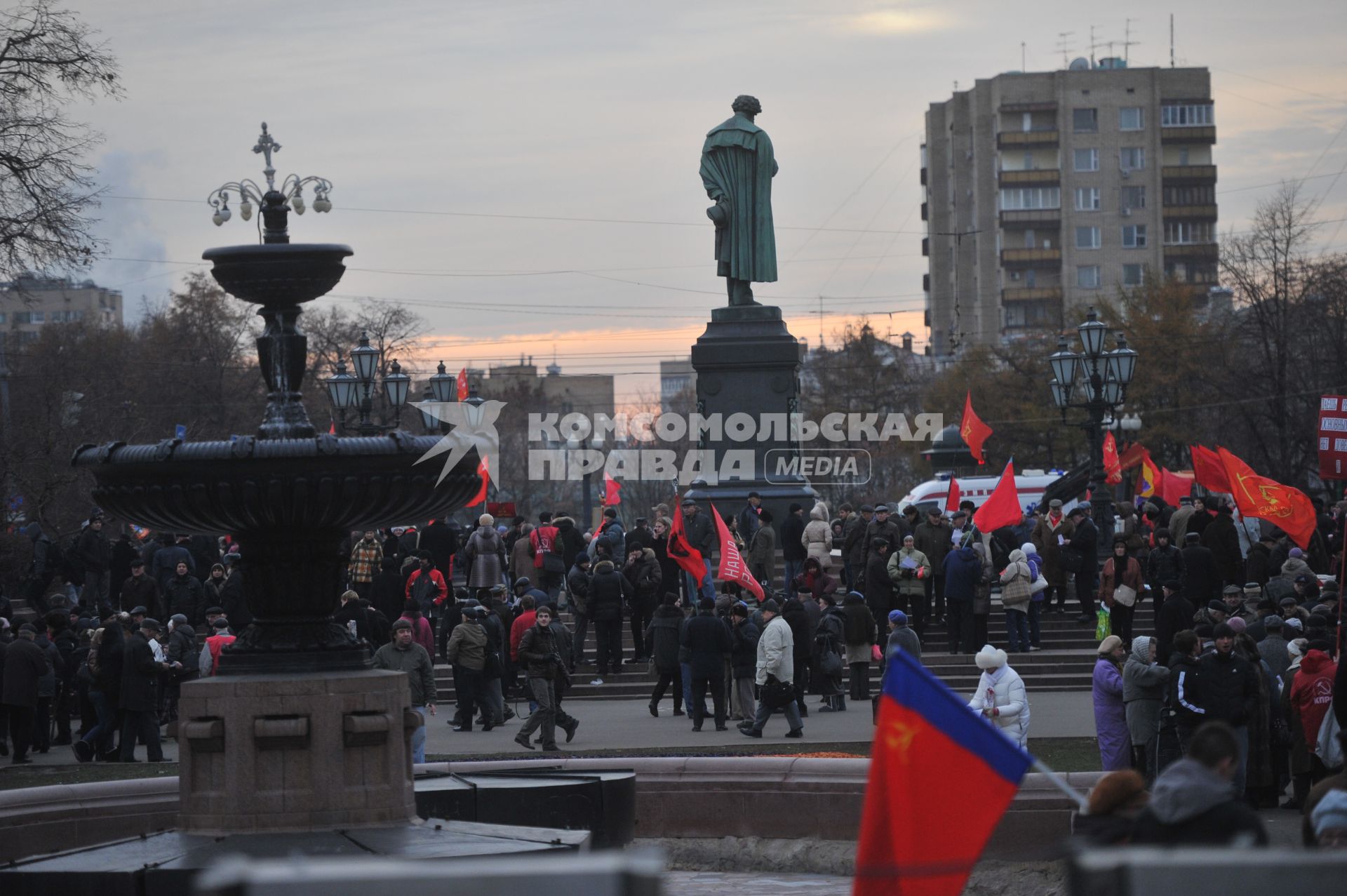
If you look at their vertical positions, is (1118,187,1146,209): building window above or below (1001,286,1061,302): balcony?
above

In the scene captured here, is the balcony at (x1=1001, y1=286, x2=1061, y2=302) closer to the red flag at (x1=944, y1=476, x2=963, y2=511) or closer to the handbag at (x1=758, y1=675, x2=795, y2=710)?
the red flag at (x1=944, y1=476, x2=963, y2=511)

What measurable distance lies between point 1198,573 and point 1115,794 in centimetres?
1727

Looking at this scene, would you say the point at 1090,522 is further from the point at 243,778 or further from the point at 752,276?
the point at 243,778

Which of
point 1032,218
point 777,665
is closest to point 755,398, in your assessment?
point 777,665

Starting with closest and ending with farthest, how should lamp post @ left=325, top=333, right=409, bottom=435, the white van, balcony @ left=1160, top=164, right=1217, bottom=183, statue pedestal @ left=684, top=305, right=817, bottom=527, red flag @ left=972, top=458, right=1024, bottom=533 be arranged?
red flag @ left=972, top=458, right=1024, bottom=533 < lamp post @ left=325, top=333, right=409, bottom=435 < statue pedestal @ left=684, top=305, right=817, bottom=527 < the white van < balcony @ left=1160, top=164, right=1217, bottom=183

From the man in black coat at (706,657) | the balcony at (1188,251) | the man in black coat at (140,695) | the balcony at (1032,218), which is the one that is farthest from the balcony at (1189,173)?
the man in black coat at (140,695)

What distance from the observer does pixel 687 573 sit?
2716cm

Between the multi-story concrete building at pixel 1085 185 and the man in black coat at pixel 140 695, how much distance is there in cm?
8976

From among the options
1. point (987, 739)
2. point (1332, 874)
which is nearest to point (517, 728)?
point (987, 739)

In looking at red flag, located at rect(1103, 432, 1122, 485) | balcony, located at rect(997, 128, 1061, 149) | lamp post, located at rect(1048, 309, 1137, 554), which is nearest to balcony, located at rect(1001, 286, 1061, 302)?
balcony, located at rect(997, 128, 1061, 149)

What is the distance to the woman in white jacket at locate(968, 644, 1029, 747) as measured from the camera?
48.8 feet

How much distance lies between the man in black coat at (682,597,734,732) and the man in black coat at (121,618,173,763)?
18.2ft

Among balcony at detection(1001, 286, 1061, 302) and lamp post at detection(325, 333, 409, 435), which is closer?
lamp post at detection(325, 333, 409, 435)

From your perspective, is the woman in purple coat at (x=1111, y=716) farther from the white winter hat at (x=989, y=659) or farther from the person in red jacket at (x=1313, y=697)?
the person in red jacket at (x=1313, y=697)
